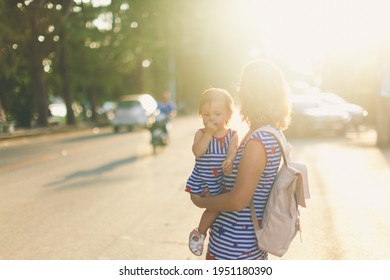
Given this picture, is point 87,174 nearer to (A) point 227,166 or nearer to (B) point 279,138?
(A) point 227,166

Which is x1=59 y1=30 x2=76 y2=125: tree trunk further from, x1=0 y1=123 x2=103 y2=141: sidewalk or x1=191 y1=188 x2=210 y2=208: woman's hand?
x1=191 y1=188 x2=210 y2=208: woman's hand

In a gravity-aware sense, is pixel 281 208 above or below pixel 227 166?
below

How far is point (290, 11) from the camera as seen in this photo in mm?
19312

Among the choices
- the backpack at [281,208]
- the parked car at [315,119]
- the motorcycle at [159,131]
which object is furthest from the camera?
the parked car at [315,119]

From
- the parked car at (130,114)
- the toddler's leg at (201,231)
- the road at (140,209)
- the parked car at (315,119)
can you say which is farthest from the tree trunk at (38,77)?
the toddler's leg at (201,231)

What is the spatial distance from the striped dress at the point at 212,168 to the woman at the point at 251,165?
0.09m

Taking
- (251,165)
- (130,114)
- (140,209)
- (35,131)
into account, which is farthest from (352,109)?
(251,165)

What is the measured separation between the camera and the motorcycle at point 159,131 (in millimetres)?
19758

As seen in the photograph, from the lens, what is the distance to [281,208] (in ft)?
10.9

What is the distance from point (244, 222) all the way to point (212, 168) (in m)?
0.32

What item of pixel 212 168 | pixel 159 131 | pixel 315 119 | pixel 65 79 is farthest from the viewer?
pixel 65 79

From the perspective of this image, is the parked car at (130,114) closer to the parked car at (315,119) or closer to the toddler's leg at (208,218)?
the parked car at (315,119)
